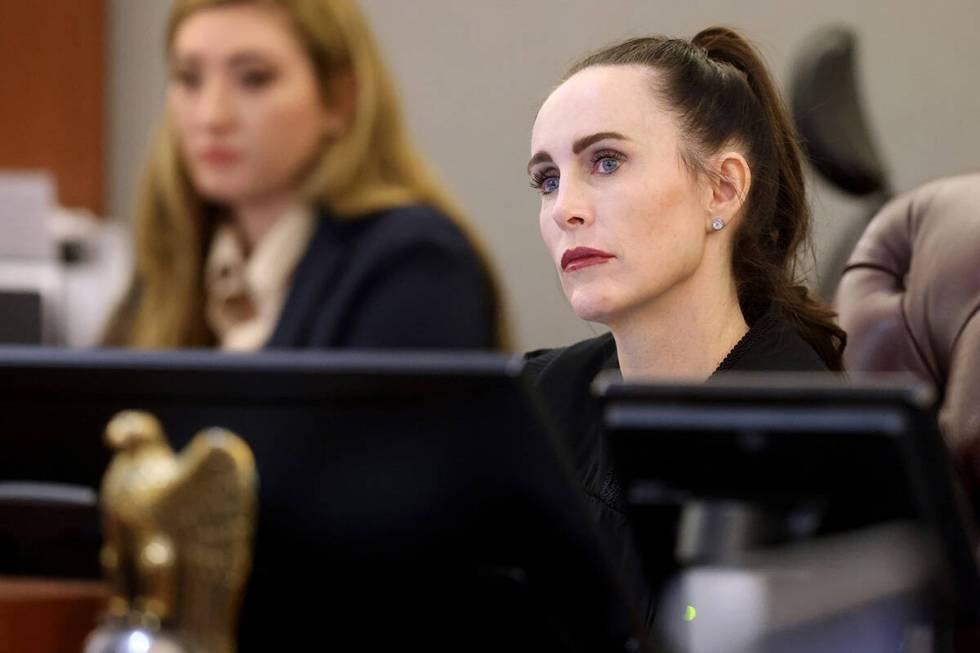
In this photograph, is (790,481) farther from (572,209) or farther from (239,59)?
(239,59)

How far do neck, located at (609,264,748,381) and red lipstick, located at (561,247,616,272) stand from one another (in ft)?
0.21

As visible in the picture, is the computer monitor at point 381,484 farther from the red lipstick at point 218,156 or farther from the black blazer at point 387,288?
the red lipstick at point 218,156

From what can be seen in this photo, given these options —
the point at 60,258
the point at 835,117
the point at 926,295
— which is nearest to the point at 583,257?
the point at 926,295

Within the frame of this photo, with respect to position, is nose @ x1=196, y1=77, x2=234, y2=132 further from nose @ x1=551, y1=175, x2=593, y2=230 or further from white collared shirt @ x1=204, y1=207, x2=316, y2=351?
nose @ x1=551, y1=175, x2=593, y2=230

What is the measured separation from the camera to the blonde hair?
246cm

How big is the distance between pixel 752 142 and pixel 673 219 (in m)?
0.13

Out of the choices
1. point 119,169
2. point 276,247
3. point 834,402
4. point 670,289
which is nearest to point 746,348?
point 670,289

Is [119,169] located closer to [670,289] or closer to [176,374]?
[670,289]

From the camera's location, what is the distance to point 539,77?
117 inches

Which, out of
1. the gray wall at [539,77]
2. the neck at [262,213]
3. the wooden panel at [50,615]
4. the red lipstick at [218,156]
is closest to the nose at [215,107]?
the red lipstick at [218,156]

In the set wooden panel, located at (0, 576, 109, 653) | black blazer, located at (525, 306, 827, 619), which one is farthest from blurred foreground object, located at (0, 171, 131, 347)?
wooden panel, located at (0, 576, 109, 653)

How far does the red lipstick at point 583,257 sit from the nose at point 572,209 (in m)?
0.02

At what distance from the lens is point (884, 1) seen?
126 inches

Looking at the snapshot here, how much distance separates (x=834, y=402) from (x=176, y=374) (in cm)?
38
